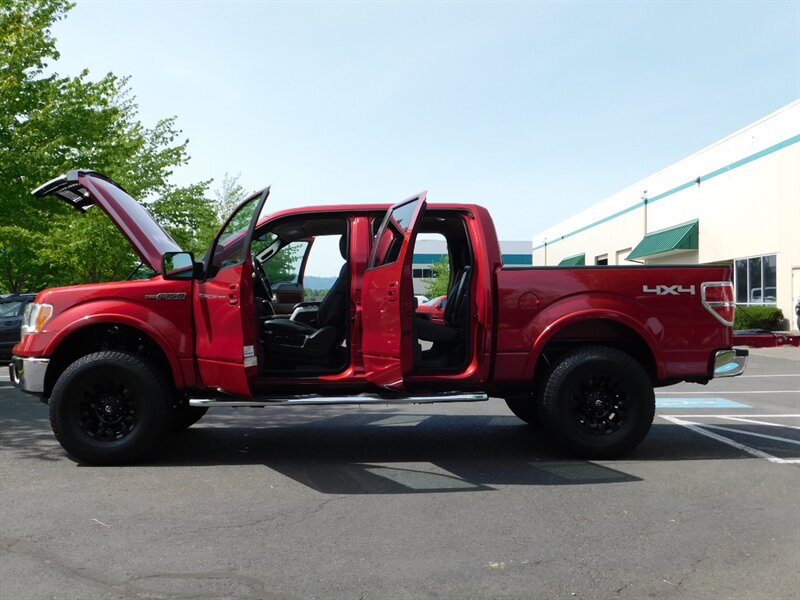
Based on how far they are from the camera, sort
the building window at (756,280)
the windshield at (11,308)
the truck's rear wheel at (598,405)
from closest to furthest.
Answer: the truck's rear wheel at (598,405) < the windshield at (11,308) < the building window at (756,280)

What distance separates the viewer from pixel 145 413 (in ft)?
19.0

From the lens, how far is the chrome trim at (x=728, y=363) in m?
6.18

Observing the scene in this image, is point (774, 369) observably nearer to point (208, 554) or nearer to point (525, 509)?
point (525, 509)

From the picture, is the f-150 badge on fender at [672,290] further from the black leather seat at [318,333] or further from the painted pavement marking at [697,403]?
the painted pavement marking at [697,403]

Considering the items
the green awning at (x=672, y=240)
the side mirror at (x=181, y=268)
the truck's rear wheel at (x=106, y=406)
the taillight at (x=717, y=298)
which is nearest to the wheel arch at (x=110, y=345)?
the truck's rear wheel at (x=106, y=406)

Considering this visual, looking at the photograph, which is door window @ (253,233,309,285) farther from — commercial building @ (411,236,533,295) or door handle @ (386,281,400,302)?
commercial building @ (411,236,533,295)

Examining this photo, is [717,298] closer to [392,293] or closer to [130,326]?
[392,293]

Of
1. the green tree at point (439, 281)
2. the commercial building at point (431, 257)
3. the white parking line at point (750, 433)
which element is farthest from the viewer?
the commercial building at point (431, 257)

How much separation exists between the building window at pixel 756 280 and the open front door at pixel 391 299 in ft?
73.6

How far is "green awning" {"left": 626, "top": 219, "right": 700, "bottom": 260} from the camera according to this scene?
30391 mm

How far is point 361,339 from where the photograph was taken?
590cm

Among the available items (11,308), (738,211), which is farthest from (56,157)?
(738,211)

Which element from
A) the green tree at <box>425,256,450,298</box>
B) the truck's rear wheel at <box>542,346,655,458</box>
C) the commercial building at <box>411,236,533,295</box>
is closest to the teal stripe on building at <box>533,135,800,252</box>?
the green tree at <box>425,256,450,298</box>

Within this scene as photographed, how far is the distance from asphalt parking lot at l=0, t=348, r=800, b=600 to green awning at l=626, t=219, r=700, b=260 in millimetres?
24426
